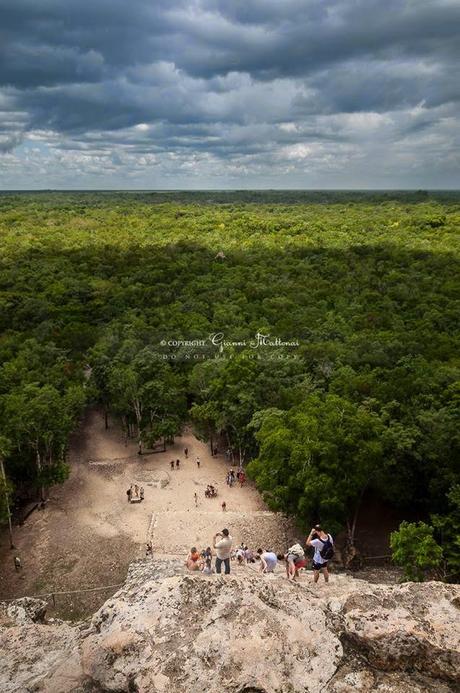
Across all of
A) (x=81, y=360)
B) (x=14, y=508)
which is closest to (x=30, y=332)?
(x=81, y=360)

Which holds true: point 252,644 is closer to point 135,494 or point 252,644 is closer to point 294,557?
point 294,557

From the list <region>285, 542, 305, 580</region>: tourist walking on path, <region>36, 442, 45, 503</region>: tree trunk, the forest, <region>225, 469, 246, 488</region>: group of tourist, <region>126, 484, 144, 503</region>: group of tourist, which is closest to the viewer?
<region>285, 542, 305, 580</region>: tourist walking on path

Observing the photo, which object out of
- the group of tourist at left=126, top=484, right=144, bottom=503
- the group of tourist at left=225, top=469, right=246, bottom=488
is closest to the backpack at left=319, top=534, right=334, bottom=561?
the group of tourist at left=126, top=484, right=144, bottom=503

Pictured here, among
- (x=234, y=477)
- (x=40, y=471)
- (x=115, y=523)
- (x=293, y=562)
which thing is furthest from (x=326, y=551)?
(x=40, y=471)

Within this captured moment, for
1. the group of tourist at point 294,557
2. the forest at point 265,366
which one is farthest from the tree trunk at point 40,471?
the group of tourist at point 294,557

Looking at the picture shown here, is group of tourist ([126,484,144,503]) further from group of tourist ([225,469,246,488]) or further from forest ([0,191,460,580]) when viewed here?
group of tourist ([225,469,246,488])
